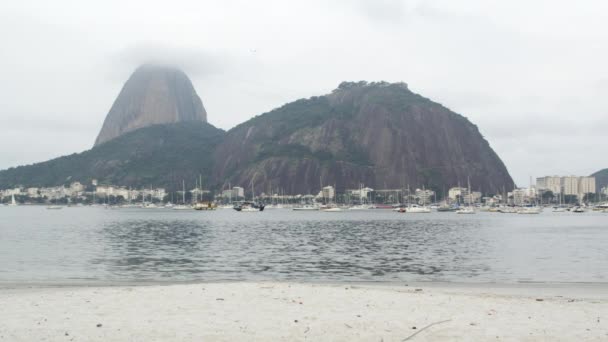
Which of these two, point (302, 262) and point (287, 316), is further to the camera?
point (302, 262)

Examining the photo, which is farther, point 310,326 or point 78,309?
point 78,309

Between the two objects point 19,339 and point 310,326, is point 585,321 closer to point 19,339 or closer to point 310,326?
point 310,326

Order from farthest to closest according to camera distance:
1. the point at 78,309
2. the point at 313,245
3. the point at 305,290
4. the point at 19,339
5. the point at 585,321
Answer: the point at 313,245
the point at 305,290
the point at 78,309
the point at 585,321
the point at 19,339

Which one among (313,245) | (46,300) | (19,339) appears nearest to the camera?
(19,339)

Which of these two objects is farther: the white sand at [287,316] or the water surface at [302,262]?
the water surface at [302,262]

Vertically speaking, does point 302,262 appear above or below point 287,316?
below

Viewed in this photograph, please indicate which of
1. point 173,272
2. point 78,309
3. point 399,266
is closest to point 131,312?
point 78,309

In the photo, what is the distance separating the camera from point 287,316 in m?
16.7

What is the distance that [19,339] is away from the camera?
45.2 ft

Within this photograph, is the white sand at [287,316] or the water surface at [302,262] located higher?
the white sand at [287,316]

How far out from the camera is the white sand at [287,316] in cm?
1435

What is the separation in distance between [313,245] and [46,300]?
127 feet

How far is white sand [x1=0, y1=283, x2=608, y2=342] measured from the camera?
47.1 ft

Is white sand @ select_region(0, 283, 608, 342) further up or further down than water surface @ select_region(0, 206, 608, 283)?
further up
